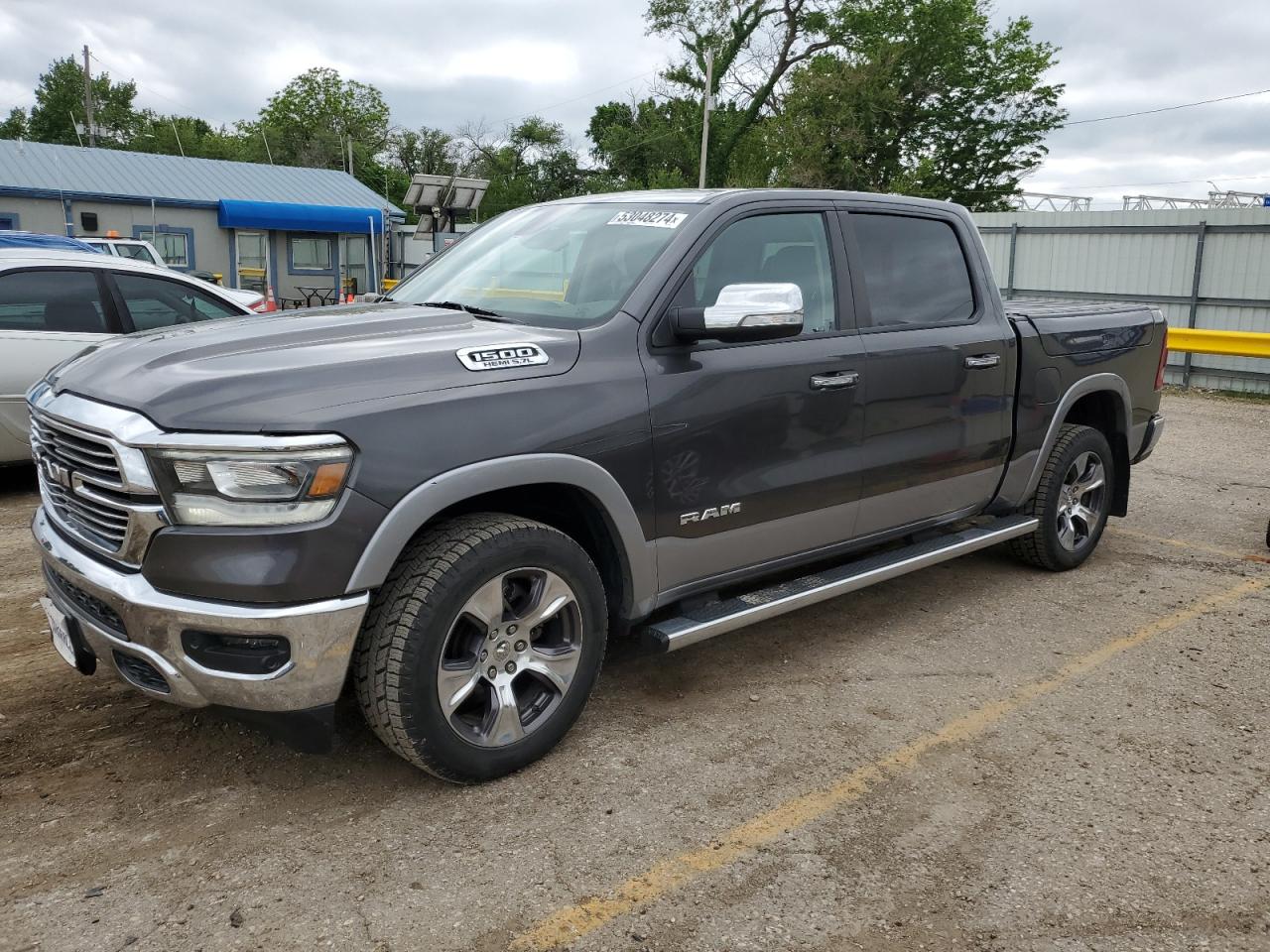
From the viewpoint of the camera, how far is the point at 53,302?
6781mm

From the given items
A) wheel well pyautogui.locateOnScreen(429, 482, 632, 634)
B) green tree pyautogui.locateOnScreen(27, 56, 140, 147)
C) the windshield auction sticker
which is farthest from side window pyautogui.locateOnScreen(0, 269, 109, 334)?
green tree pyautogui.locateOnScreen(27, 56, 140, 147)

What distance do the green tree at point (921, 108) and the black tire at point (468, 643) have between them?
34.3 m

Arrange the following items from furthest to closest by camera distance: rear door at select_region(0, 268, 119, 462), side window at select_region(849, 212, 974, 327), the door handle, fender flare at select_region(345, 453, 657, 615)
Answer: rear door at select_region(0, 268, 119, 462), side window at select_region(849, 212, 974, 327), the door handle, fender flare at select_region(345, 453, 657, 615)

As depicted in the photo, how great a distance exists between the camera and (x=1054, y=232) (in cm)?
1702

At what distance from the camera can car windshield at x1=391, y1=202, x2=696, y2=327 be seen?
12.0 ft

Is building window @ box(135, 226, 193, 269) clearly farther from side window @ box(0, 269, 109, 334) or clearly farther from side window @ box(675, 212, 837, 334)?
side window @ box(675, 212, 837, 334)

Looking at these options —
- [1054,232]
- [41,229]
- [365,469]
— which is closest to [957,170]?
[1054,232]

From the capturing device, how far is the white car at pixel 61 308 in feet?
21.6

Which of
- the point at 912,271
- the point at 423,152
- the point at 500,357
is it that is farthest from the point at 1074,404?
the point at 423,152

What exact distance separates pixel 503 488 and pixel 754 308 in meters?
1.02

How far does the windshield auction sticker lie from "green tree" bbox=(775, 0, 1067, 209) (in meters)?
33.2

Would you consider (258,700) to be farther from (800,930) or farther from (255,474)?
(800,930)

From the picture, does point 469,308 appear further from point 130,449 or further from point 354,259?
point 354,259

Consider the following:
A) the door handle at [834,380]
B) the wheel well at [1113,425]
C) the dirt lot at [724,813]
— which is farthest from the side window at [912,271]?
the dirt lot at [724,813]
